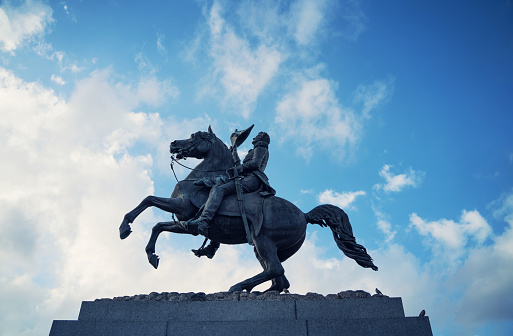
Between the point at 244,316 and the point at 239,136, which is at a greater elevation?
the point at 239,136

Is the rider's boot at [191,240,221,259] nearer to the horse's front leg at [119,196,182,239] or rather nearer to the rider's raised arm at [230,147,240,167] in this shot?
the horse's front leg at [119,196,182,239]

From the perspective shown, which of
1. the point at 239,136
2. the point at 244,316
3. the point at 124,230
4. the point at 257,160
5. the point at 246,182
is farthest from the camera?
the point at 239,136

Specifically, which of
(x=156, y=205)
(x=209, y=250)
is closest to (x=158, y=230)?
(x=156, y=205)

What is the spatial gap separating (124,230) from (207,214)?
1.63 meters

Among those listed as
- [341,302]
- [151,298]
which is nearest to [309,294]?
[341,302]

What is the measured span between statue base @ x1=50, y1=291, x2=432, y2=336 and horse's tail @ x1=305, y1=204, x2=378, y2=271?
119 cm

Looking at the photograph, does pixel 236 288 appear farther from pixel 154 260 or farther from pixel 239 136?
pixel 239 136

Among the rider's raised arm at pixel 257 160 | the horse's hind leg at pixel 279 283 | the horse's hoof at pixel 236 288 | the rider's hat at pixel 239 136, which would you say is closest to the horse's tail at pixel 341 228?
the horse's hind leg at pixel 279 283

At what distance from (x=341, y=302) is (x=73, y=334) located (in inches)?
175

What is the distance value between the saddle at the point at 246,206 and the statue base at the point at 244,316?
1.55 m

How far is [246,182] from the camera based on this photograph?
8594 millimetres

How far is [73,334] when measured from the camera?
6.46m

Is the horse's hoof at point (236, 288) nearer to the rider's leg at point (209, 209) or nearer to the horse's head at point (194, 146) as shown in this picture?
the rider's leg at point (209, 209)

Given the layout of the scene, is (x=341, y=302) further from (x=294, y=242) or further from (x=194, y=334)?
(x=194, y=334)
